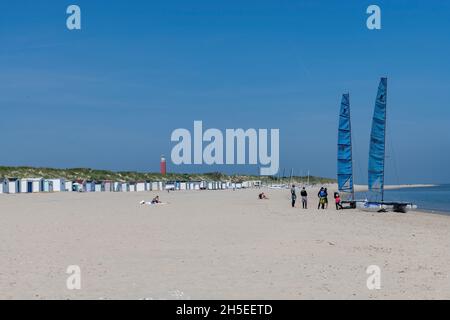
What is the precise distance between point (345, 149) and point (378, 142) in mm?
3436

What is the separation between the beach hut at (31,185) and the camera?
69000 millimetres

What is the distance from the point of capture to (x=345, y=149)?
128 feet

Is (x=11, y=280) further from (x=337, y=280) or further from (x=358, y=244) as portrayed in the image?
(x=358, y=244)

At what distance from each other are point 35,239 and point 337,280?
335 inches

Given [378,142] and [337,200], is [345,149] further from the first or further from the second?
[337,200]

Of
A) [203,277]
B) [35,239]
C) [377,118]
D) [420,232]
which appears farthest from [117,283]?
[377,118]

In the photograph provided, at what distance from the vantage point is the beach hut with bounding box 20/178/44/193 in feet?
226

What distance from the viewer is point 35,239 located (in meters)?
14.5

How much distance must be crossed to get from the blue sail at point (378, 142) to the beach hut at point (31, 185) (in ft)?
152

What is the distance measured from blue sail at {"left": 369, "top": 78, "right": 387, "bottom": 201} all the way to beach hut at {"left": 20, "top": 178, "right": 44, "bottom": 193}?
46250 mm

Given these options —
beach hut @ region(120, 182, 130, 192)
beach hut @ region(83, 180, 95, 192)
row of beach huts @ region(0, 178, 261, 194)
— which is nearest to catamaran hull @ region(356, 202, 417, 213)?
row of beach huts @ region(0, 178, 261, 194)

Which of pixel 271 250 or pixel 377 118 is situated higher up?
pixel 377 118

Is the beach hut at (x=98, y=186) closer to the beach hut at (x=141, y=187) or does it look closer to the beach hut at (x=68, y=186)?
the beach hut at (x=68, y=186)

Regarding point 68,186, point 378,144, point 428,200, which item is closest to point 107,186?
point 68,186
